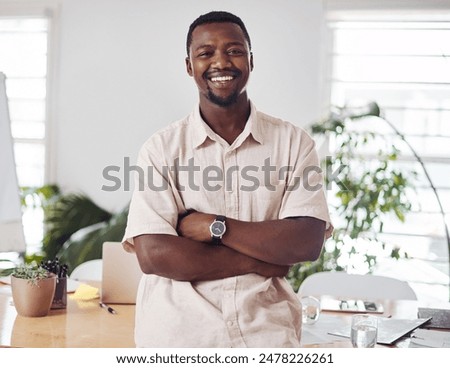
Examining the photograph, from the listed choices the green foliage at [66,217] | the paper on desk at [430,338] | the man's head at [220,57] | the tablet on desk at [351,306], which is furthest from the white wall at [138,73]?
the paper on desk at [430,338]

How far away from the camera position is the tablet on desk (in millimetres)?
2422

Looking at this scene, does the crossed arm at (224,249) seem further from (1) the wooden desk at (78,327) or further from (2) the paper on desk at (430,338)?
(2) the paper on desk at (430,338)

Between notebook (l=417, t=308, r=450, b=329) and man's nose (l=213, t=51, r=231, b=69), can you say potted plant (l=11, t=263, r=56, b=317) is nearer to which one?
man's nose (l=213, t=51, r=231, b=69)

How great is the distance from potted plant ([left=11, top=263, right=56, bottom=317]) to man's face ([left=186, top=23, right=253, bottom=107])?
782 millimetres

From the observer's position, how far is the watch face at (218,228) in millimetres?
1790

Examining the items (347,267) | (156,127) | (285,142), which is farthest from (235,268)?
(347,267)

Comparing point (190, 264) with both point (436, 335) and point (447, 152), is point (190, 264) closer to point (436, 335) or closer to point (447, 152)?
point (436, 335)

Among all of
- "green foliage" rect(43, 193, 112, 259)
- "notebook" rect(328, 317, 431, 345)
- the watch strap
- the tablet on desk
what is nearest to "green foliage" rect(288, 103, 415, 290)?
the tablet on desk

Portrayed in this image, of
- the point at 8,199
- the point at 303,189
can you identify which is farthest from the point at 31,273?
the point at 303,189

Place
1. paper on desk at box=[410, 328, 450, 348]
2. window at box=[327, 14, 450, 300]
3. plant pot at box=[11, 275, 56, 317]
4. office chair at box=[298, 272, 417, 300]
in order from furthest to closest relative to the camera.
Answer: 1. window at box=[327, 14, 450, 300]
2. office chair at box=[298, 272, 417, 300]
3. plant pot at box=[11, 275, 56, 317]
4. paper on desk at box=[410, 328, 450, 348]

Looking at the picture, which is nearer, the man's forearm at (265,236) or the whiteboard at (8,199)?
the man's forearm at (265,236)

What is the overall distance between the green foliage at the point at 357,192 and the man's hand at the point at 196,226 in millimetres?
1638

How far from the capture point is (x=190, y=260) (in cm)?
177

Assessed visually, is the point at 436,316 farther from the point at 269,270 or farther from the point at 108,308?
the point at 108,308
